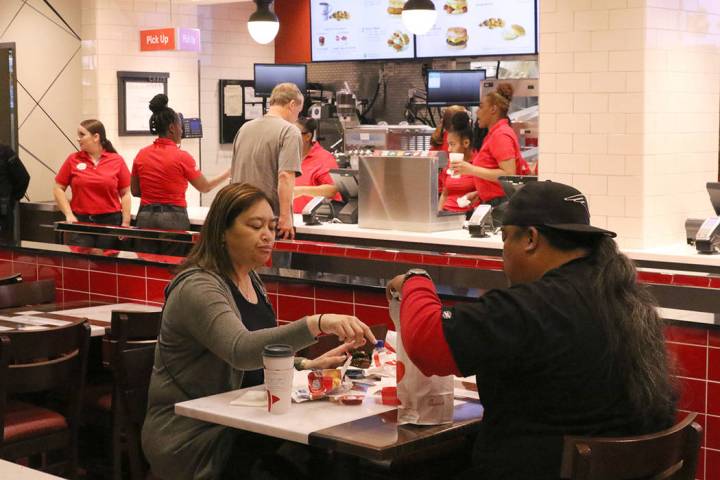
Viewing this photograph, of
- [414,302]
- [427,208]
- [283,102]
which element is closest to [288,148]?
[283,102]

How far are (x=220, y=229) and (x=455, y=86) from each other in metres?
7.73

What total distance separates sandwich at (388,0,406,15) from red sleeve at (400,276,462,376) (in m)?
8.97

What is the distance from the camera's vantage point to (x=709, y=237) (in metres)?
6.26

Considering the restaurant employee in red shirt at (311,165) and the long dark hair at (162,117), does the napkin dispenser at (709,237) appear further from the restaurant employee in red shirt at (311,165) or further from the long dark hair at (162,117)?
the long dark hair at (162,117)

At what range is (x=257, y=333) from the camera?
3.38 m

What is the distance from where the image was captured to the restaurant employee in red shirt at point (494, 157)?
7.54m

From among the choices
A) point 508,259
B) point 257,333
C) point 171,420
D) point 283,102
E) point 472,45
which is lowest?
point 171,420

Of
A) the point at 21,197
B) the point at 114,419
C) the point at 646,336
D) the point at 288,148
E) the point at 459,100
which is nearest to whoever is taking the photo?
the point at 646,336

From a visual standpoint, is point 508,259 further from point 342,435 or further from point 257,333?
point 257,333

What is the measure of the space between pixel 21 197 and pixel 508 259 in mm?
8194

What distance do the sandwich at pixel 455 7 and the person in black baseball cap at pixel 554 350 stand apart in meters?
8.34

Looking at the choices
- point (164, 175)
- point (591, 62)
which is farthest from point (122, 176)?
point (591, 62)

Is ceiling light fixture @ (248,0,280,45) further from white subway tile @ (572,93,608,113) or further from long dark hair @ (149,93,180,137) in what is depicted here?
white subway tile @ (572,93,608,113)

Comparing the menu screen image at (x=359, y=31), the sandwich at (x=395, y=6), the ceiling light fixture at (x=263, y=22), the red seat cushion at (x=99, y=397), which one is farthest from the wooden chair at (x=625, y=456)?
the sandwich at (x=395, y=6)
